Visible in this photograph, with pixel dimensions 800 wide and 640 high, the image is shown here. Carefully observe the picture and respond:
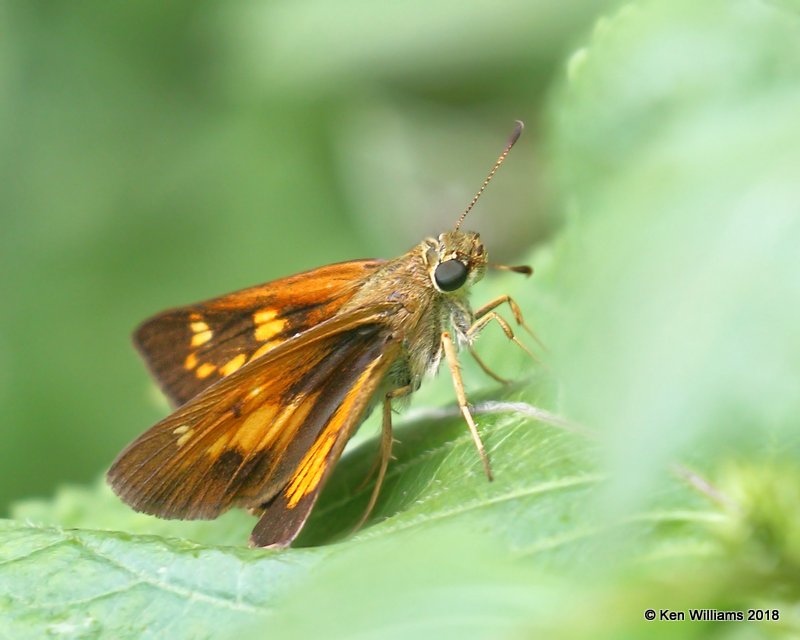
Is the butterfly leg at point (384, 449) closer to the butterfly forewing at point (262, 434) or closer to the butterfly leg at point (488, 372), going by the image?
the butterfly forewing at point (262, 434)

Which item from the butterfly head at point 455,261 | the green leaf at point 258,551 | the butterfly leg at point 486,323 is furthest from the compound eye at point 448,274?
the green leaf at point 258,551

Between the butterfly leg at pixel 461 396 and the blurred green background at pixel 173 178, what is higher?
the blurred green background at pixel 173 178

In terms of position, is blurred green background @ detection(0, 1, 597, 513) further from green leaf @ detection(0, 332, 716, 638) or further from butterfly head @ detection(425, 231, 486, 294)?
green leaf @ detection(0, 332, 716, 638)

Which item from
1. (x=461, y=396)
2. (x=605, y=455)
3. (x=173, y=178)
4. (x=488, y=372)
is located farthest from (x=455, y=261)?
(x=173, y=178)

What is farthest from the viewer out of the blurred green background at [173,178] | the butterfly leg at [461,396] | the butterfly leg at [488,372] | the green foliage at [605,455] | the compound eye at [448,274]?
the blurred green background at [173,178]

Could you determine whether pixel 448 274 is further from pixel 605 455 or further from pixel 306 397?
pixel 605 455

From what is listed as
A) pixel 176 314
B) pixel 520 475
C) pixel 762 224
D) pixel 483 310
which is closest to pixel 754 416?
pixel 762 224

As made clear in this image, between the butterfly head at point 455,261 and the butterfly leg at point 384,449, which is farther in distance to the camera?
the butterfly head at point 455,261
